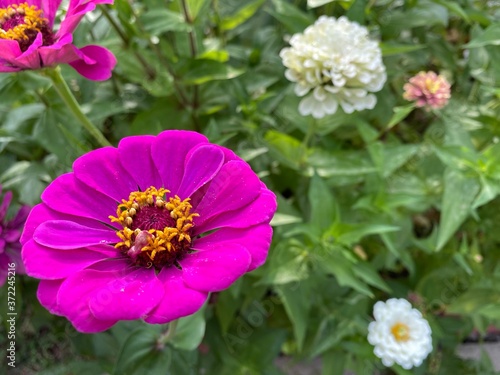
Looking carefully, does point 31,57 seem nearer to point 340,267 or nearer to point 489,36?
point 340,267

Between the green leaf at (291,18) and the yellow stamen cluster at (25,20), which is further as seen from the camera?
the green leaf at (291,18)

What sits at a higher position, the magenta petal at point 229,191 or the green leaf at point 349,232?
the magenta petal at point 229,191

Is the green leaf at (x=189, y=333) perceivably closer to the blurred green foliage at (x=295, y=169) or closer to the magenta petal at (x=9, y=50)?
the blurred green foliage at (x=295, y=169)

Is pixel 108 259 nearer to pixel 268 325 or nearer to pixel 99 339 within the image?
pixel 99 339

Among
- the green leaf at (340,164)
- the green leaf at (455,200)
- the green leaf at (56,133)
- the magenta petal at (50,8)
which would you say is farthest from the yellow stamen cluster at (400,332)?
the magenta petal at (50,8)

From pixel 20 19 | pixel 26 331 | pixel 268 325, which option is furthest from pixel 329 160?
pixel 26 331

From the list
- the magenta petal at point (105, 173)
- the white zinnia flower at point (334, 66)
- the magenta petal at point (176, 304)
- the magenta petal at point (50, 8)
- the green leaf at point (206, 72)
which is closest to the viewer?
the magenta petal at point (176, 304)

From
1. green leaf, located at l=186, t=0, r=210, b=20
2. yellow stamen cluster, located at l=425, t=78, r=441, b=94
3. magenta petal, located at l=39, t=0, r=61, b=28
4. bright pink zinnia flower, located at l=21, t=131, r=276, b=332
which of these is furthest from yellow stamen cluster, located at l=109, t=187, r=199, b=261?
yellow stamen cluster, located at l=425, t=78, r=441, b=94

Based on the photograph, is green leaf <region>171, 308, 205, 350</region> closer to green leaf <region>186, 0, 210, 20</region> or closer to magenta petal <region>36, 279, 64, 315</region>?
magenta petal <region>36, 279, 64, 315</region>
